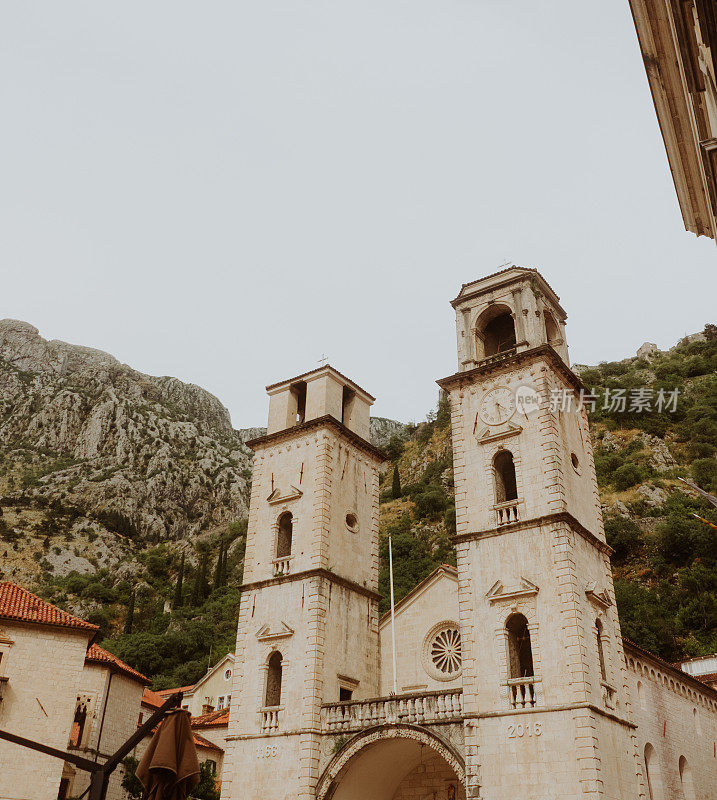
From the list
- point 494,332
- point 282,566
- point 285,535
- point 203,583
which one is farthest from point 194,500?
point 494,332

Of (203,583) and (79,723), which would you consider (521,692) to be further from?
(203,583)

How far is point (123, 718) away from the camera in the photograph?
3131 centimetres

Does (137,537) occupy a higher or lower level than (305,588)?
higher

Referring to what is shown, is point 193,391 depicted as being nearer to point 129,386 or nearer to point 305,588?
point 129,386

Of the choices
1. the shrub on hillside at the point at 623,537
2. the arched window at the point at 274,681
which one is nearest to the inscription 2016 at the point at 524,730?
the arched window at the point at 274,681

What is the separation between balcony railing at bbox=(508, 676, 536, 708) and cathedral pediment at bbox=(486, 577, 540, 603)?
2.11 m

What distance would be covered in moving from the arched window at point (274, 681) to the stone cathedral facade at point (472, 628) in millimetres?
70

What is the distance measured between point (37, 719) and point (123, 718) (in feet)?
27.2

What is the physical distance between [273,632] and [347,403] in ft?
31.1

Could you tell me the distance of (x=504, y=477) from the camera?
79.0ft

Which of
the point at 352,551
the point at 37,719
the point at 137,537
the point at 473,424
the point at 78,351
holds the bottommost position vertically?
the point at 37,719

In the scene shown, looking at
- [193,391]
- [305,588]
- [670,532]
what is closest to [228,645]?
[670,532]

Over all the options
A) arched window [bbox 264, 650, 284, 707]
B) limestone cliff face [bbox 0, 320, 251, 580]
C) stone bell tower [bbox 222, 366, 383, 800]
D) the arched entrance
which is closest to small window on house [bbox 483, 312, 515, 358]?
stone bell tower [bbox 222, 366, 383, 800]

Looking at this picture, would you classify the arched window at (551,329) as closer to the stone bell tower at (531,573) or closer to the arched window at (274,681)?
the stone bell tower at (531,573)
